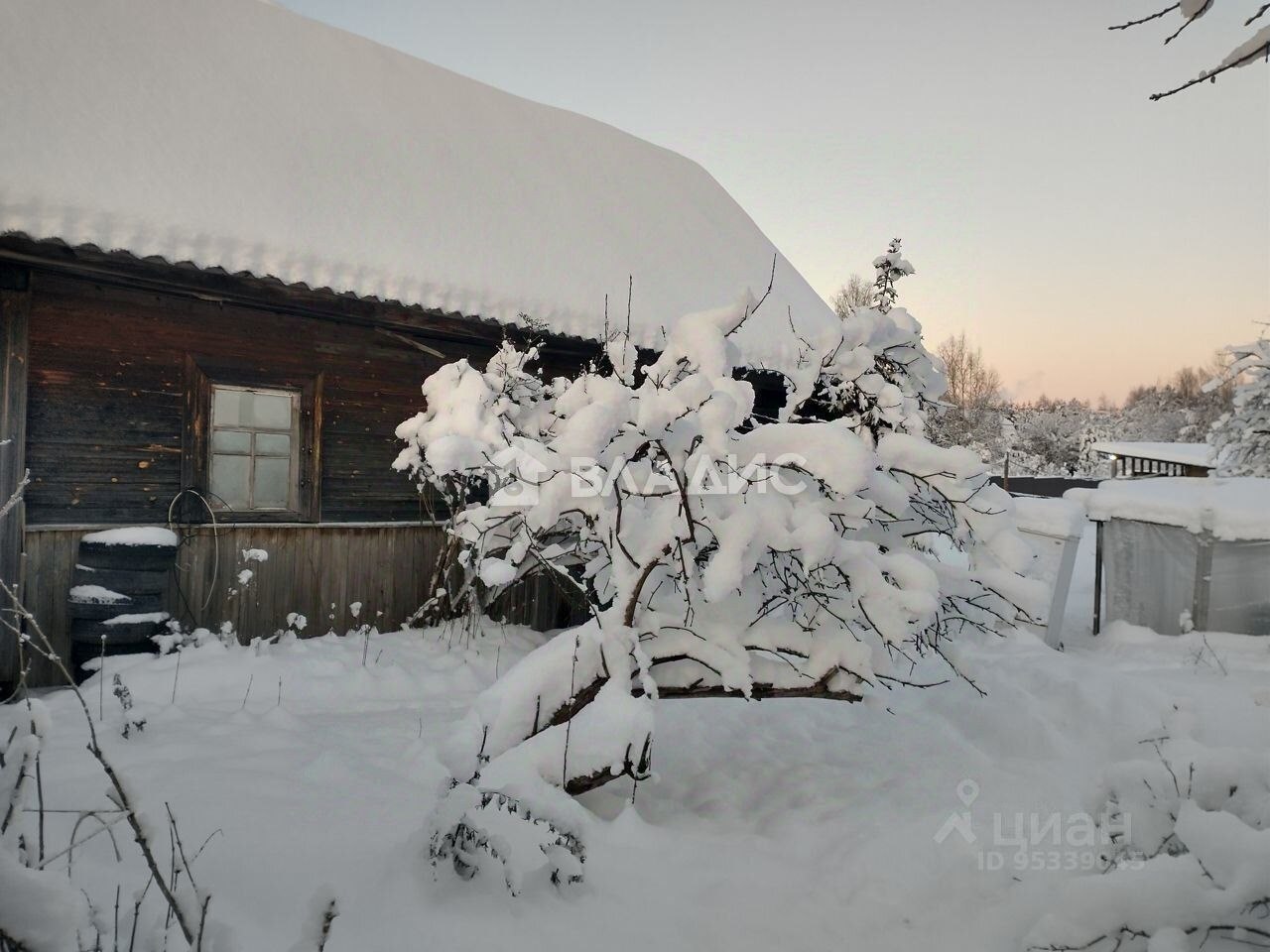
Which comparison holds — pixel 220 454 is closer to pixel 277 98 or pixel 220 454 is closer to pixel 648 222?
pixel 277 98

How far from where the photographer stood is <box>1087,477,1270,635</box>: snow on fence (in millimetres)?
6969

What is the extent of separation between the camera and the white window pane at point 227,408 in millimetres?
5844

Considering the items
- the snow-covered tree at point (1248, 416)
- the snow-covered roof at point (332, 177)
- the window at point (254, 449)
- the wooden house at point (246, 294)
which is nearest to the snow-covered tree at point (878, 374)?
the snow-covered roof at point (332, 177)

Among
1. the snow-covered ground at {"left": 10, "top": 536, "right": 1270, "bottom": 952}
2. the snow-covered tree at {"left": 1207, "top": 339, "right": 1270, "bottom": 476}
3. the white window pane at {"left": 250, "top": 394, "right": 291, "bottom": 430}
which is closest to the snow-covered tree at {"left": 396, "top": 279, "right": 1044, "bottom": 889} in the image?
the snow-covered ground at {"left": 10, "top": 536, "right": 1270, "bottom": 952}

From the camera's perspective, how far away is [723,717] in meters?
4.62

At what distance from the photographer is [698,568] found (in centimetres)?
325

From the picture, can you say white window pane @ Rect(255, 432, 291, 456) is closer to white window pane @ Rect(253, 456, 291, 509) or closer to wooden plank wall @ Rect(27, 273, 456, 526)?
white window pane @ Rect(253, 456, 291, 509)

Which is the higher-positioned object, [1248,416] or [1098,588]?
[1248,416]

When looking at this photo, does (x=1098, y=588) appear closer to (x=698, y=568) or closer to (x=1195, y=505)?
(x=1195, y=505)

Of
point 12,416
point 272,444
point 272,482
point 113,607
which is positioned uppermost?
point 12,416

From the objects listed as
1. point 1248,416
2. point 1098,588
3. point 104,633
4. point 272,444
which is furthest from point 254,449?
point 1248,416

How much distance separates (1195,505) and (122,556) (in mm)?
9352

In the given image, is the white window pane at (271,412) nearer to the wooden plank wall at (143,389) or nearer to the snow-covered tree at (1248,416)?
the wooden plank wall at (143,389)

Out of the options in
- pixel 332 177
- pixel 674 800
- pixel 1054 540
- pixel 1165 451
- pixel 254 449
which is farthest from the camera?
pixel 1165 451
